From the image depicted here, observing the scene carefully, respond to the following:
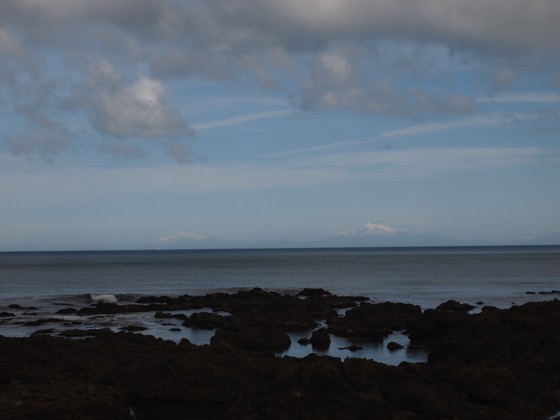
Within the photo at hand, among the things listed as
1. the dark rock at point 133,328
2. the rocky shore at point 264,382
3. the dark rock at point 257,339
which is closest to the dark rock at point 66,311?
the dark rock at point 133,328

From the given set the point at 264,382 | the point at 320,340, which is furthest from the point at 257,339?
the point at 264,382

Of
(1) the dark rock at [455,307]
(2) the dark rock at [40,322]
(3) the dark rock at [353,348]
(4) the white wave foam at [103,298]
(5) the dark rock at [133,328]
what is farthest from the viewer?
(4) the white wave foam at [103,298]

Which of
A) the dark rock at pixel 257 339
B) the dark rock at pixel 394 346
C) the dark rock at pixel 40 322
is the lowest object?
the dark rock at pixel 394 346

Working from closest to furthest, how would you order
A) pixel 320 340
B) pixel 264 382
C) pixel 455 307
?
pixel 264 382 < pixel 320 340 < pixel 455 307

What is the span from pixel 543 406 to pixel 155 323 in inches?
1430

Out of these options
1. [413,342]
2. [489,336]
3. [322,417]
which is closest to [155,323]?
[413,342]

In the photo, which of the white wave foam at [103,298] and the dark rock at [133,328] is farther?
the white wave foam at [103,298]

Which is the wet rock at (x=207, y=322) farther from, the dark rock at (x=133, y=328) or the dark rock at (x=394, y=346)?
the dark rock at (x=394, y=346)

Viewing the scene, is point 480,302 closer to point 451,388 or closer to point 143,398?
point 451,388

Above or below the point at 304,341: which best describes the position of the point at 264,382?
above

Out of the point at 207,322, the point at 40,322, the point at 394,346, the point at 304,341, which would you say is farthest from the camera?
the point at 40,322

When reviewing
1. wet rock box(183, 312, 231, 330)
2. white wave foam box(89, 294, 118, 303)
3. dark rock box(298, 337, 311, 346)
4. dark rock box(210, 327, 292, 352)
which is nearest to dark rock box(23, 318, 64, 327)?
wet rock box(183, 312, 231, 330)

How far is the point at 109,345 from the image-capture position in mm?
32594

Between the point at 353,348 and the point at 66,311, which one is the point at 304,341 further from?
the point at 66,311
